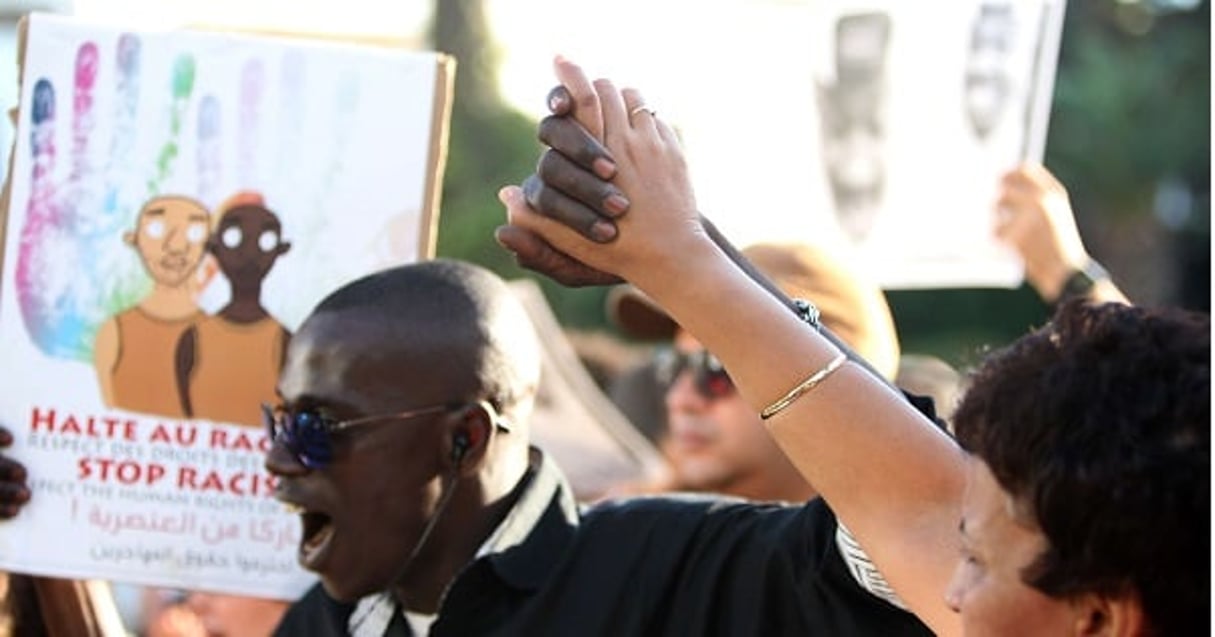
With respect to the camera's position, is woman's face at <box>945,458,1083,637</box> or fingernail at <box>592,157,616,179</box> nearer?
woman's face at <box>945,458,1083,637</box>

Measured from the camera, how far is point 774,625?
3.30 metres

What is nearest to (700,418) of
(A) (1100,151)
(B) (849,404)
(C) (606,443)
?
(C) (606,443)

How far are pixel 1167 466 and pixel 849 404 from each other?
518 millimetres

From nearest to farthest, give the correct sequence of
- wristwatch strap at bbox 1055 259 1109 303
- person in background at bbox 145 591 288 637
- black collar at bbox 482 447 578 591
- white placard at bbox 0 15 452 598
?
1. black collar at bbox 482 447 578 591
2. white placard at bbox 0 15 452 598
3. person in background at bbox 145 591 288 637
4. wristwatch strap at bbox 1055 259 1109 303

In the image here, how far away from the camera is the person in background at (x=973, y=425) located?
204 cm

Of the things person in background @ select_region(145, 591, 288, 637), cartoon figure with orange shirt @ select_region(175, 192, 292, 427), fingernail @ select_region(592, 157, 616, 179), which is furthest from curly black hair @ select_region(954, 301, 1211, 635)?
person in background @ select_region(145, 591, 288, 637)

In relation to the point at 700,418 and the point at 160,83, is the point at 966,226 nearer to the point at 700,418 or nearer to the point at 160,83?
the point at 700,418

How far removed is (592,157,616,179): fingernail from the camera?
238 centimetres

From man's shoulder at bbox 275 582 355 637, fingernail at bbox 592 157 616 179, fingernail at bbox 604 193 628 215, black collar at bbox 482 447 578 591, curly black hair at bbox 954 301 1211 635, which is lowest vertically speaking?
man's shoulder at bbox 275 582 355 637

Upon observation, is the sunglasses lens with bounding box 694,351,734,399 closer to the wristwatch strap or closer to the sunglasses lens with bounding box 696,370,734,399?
the sunglasses lens with bounding box 696,370,734,399

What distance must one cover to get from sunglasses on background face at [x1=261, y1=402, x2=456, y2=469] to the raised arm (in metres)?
1.29

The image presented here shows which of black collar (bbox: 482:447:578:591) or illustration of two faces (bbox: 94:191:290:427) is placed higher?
illustration of two faces (bbox: 94:191:290:427)

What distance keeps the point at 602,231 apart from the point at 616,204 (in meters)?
0.03

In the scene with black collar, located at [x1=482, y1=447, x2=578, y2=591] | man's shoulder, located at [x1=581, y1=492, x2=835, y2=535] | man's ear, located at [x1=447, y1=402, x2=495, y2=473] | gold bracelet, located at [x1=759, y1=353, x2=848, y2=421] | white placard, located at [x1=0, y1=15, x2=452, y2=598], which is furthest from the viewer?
white placard, located at [x1=0, y1=15, x2=452, y2=598]
